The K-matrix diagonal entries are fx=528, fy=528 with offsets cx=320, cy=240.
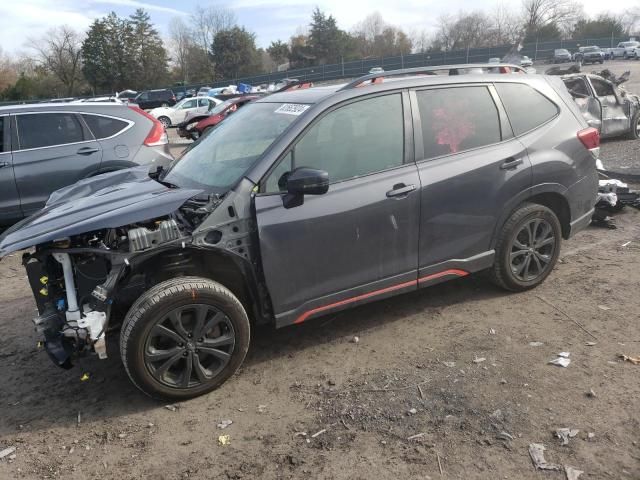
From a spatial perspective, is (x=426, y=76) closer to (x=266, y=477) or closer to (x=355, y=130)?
(x=355, y=130)

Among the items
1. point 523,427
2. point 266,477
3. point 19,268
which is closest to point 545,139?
point 523,427

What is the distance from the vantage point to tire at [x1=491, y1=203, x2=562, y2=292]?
173 inches

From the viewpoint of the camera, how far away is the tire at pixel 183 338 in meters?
3.17

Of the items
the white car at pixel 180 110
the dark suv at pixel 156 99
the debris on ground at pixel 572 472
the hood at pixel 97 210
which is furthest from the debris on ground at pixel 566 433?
the dark suv at pixel 156 99

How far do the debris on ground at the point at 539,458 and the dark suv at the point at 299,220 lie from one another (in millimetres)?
1487

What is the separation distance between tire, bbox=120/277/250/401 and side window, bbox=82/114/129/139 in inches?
184

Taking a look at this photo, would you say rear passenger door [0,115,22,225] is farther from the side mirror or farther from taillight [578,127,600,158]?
taillight [578,127,600,158]

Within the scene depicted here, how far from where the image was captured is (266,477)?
2709 millimetres

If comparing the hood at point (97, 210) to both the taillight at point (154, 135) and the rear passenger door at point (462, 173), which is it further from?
the taillight at point (154, 135)

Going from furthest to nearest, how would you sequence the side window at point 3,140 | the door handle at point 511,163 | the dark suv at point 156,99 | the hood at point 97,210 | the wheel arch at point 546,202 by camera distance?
1. the dark suv at point 156,99
2. the side window at point 3,140
3. the wheel arch at point 546,202
4. the door handle at point 511,163
5. the hood at point 97,210

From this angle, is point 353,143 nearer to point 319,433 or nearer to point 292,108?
point 292,108

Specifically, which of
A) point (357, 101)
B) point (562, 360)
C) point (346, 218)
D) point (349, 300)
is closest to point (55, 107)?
point (357, 101)

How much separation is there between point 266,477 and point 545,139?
3500 mm

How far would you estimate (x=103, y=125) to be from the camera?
284 inches
